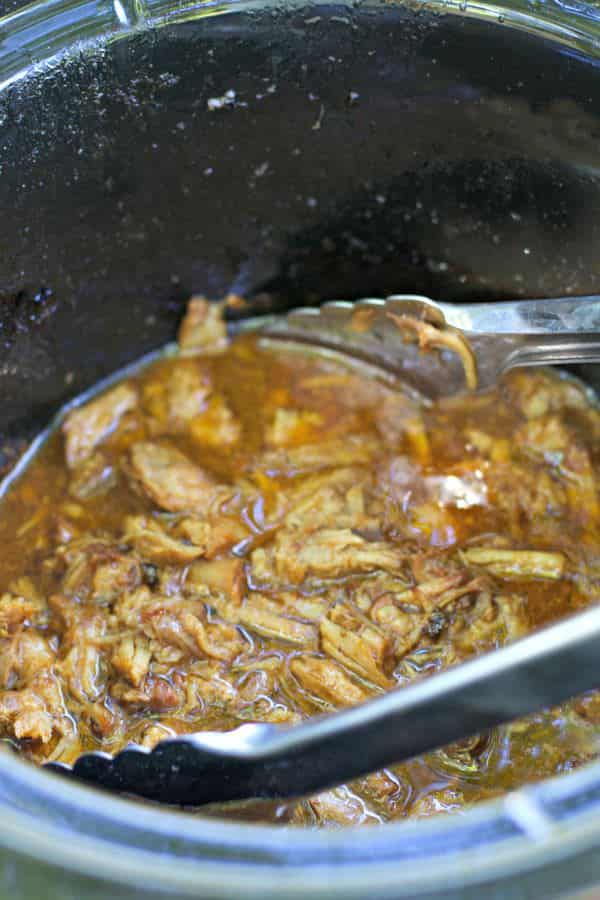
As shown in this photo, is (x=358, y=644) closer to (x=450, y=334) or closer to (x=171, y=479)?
(x=171, y=479)

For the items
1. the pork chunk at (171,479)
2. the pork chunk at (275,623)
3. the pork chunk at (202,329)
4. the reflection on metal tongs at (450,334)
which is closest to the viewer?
the pork chunk at (275,623)

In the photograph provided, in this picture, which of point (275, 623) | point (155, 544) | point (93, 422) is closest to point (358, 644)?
point (275, 623)

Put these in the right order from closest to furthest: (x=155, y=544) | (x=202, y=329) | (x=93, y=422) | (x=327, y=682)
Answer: (x=327, y=682), (x=155, y=544), (x=93, y=422), (x=202, y=329)

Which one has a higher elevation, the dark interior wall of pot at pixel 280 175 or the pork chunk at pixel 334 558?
the dark interior wall of pot at pixel 280 175

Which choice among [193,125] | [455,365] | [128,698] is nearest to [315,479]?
[455,365]

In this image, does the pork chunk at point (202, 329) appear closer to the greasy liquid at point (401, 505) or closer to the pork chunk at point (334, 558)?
the greasy liquid at point (401, 505)

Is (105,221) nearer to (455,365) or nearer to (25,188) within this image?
(25,188)

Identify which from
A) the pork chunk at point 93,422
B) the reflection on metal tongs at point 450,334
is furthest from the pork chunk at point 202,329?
the pork chunk at point 93,422

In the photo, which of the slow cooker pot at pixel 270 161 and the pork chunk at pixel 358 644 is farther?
the slow cooker pot at pixel 270 161
